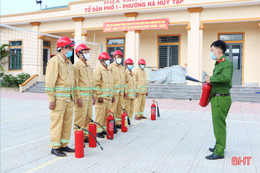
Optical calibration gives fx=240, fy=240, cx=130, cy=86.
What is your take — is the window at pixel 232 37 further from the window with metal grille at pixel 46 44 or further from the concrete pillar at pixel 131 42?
the window with metal grille at pixel 46 44

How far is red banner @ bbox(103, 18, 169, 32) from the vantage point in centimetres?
1664

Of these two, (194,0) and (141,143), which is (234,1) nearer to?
(194,0)

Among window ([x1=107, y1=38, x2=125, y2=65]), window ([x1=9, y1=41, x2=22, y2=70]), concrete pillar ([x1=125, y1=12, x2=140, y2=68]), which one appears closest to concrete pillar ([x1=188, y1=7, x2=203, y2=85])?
concrete pillar ([x1=125, y1=12, x2=140, y2=68])

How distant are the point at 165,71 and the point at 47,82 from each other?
13347 mm

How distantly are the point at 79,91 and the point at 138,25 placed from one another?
13148 millimetres

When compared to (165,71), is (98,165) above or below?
below

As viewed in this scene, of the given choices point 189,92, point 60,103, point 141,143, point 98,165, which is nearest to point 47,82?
point 60,103

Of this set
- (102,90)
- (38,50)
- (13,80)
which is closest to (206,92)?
(102,90)

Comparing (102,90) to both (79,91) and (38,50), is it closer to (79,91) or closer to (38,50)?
(79,91)

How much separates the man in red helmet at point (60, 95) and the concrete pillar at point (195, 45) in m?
12.4

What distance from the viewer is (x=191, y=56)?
15.9 meters

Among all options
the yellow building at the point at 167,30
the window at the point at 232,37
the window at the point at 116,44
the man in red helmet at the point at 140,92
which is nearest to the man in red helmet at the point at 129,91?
the man in red helmet at the point at 140,92

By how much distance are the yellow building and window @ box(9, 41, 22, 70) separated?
3.9 inches

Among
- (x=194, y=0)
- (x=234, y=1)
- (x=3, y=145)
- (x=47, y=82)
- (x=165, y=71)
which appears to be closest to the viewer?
(x=47, y=82)
